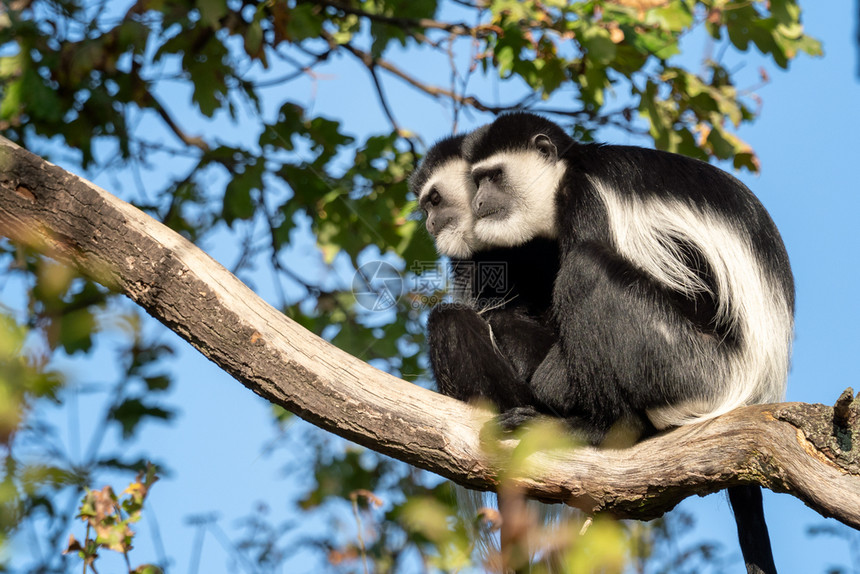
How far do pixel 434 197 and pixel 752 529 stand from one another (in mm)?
1610

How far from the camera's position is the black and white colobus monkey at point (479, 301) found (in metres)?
2.30

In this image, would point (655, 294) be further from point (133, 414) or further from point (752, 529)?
point (133, 414)

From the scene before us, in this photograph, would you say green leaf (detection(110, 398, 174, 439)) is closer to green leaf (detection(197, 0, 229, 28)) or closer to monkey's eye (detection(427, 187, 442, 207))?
monkey's eye (detection(427, 187, 442, 207))

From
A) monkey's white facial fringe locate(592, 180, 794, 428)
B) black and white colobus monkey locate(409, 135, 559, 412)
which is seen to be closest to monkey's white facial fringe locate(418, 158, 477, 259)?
black and white colobus monkey locate(409, 135, 559, 412)

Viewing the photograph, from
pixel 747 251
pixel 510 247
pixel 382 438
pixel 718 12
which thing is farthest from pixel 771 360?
pixel 718 12

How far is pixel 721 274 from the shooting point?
7.37ft

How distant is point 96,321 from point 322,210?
2.90 m

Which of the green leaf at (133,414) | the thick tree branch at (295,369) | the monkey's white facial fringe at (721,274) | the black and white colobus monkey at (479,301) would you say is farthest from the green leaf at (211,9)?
the monkey's white facial fringe at (721,274)

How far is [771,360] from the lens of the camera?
7.51ft

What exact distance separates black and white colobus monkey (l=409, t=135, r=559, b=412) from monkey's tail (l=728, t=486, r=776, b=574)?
2.05ft

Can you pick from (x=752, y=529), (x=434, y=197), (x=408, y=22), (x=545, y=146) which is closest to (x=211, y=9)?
(x=408, y=22)

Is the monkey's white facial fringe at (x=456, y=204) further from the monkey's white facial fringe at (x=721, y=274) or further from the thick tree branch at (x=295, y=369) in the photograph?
the thick tree branch at (x=295, y=369)

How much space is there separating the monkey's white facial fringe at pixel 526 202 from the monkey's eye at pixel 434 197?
1.24 feet

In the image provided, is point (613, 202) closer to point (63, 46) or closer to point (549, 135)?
point (549, 135)
